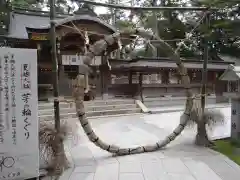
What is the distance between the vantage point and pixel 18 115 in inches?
154

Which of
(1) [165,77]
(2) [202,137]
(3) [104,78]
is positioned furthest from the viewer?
(1) [165,77]

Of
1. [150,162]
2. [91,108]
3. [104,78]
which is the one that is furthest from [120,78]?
[150,162]

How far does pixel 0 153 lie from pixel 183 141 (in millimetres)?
4741

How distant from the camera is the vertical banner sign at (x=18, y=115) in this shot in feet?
12.5

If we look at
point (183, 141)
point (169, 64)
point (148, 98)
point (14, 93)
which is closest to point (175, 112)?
point (148, 98)

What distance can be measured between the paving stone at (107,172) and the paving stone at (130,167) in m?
0.10

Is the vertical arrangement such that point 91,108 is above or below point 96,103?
below

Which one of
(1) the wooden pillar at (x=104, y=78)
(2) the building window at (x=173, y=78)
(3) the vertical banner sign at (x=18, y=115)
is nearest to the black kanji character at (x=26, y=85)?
(3) the vertical banner sign at (x=18, y=115)

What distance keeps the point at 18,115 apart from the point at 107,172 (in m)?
1.98

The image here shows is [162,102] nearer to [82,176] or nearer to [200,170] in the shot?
[200,170]

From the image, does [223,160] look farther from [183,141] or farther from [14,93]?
[14,93]

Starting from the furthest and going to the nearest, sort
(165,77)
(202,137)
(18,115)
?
1. (165,77)
2. (202,137)
3. (18,115)

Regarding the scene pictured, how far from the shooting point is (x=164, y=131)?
27.4ft

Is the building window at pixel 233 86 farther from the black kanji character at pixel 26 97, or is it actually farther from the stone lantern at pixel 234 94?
the black kanji character at pixel 26 97
